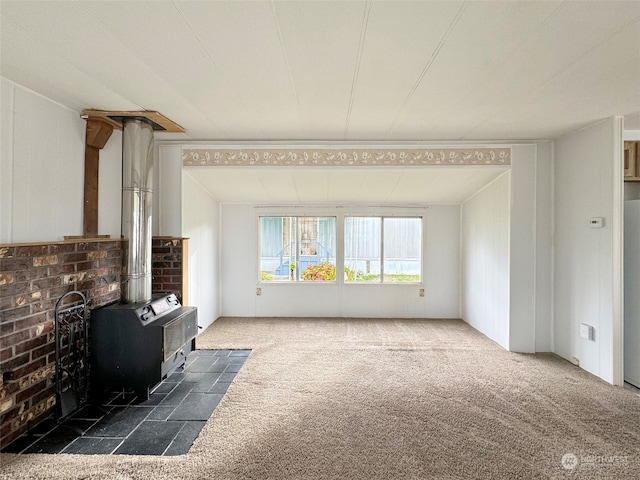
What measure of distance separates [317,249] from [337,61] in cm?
358

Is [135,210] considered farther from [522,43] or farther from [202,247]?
[522,43]

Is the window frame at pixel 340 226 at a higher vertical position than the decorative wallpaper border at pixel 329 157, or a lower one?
lower

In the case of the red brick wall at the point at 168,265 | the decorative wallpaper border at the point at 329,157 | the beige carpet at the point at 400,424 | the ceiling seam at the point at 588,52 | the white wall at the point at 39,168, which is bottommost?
the beige carpet at the point at 400,424

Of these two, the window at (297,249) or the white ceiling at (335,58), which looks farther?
the window at (297,249)

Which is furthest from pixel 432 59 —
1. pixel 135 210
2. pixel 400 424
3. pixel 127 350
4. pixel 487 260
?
pixel 487 260

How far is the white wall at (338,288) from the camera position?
531 cm

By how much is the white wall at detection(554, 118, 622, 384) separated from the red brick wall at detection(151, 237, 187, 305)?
13.0 feet

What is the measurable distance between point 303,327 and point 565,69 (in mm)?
3839

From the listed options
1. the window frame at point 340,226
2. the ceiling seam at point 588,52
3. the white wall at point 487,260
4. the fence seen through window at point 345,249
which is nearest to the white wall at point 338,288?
the window frame at point 340,226

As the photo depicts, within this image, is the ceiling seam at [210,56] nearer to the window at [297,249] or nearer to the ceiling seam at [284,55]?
the ceiling seam at [284,55]

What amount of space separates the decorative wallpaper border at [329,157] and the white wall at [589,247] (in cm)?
86

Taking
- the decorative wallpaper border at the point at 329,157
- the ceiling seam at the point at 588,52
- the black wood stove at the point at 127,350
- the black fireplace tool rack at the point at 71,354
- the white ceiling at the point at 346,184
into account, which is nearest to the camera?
the ceiling seam at the point at 588,52

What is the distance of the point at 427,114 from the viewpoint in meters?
2.99

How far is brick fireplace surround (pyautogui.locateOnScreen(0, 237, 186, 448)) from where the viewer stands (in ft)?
7.06
